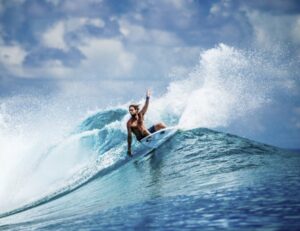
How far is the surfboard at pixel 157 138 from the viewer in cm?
1384

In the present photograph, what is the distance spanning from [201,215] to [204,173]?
3.93m

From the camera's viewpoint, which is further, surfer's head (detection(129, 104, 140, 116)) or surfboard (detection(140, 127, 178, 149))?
surfboard (detection(140, 127, 178, 149))

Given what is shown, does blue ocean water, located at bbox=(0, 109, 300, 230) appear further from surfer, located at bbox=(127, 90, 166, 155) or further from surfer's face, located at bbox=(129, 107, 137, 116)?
surfer's face, located at bbox=(129, 107, 137, 116)

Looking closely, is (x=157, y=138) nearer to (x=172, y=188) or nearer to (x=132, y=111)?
(x=132, y=111)

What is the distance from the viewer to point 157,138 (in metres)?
14.2

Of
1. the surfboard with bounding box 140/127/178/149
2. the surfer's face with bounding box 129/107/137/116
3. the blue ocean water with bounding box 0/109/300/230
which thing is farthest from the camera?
the surfboard with bounding box 140/127/178/149

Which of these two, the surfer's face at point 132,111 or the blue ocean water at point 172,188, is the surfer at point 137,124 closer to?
the surfer's face at point 132,111

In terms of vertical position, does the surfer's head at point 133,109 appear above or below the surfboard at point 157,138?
above

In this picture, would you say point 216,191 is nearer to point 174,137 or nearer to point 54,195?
point 54,195

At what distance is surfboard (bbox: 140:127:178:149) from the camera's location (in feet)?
45.4

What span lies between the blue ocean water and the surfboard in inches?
8.6

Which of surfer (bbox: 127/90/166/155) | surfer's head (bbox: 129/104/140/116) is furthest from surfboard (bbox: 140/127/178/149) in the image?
surfer's head (bbox: 129/104/140/116)

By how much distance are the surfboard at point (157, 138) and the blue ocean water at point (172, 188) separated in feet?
0.72

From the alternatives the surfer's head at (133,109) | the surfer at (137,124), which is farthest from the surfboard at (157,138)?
the surfer's head at (133,109)
